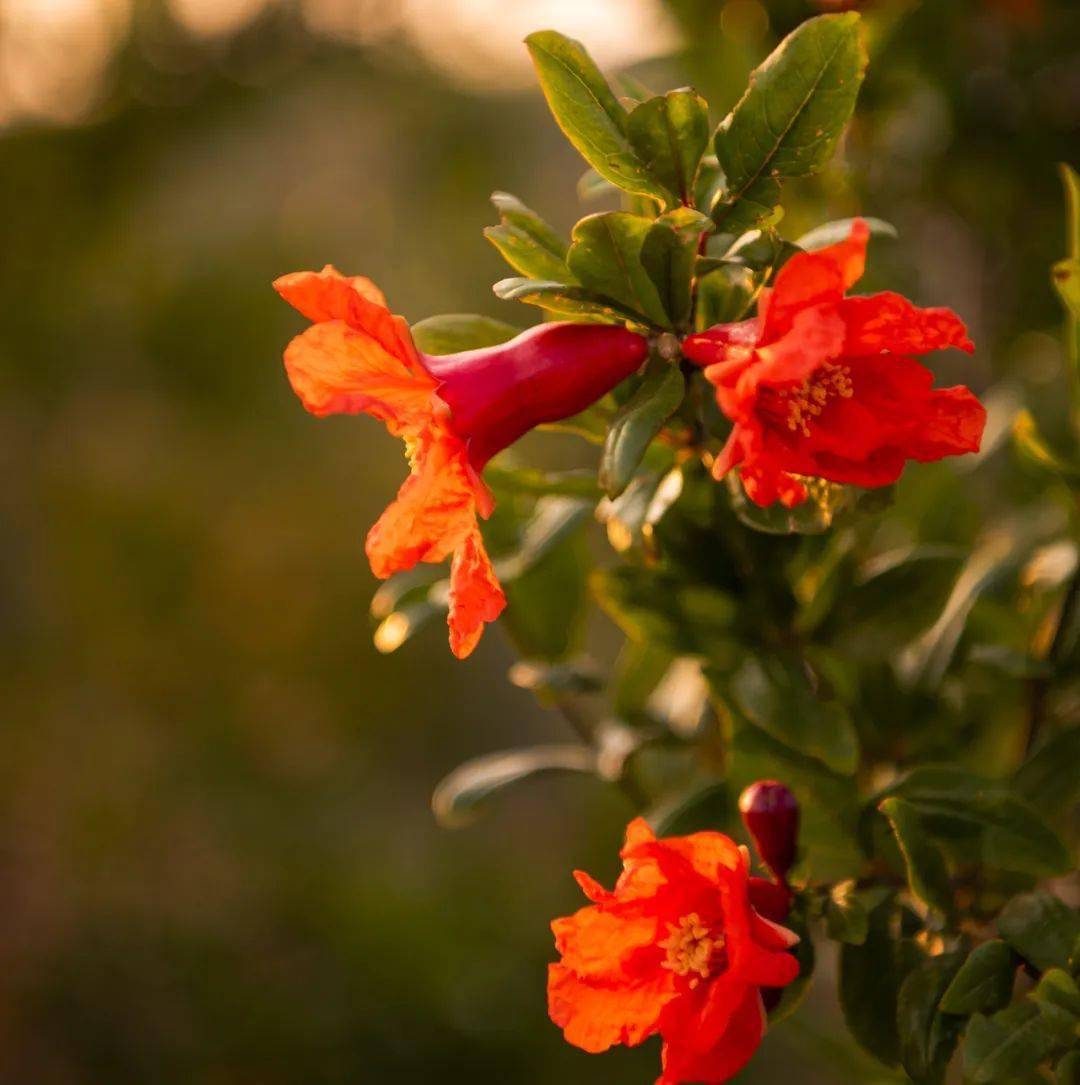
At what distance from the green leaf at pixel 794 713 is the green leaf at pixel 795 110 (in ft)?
0.99

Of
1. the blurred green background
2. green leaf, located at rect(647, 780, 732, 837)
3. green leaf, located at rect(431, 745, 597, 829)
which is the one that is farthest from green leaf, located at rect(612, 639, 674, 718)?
the blurred green background

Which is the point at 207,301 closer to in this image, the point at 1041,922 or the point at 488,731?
the point at 488,731

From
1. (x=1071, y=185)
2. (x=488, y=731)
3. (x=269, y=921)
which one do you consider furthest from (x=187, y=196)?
(x=1071, y=185)

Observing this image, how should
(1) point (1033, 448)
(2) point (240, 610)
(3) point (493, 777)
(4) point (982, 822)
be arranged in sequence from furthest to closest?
1. (2) point (240, 610)
2. (3) point (493, 777)
3. (1) point (1033, 448)
4. (4) point (982, 822)

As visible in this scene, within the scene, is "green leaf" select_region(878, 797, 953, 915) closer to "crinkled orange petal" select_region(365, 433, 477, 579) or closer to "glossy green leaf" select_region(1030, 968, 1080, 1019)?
"glossy green leaf" select_region(1030, 968, 1080, 1019)

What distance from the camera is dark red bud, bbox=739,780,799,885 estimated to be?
2.24ft

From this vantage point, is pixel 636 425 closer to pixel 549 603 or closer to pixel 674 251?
pixel 674 251

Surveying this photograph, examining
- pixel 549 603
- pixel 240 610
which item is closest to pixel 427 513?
pixel 549 603

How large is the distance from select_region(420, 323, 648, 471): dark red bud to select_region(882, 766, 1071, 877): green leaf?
306 mm

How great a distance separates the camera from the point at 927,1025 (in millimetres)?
649

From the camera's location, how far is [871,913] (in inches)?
28.8

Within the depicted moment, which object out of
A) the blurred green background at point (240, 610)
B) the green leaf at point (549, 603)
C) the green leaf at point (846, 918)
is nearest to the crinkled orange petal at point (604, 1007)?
the green leaf at point (846, 918)

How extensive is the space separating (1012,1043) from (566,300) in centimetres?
40

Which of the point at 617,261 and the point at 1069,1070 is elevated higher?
the point at 617,261
